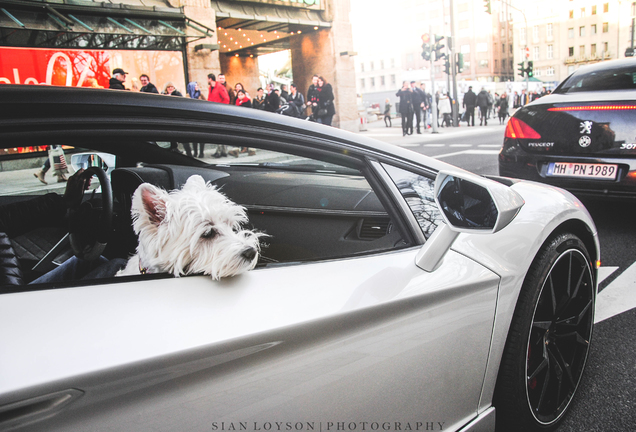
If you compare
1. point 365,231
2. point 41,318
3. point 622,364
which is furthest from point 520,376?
point 41,318

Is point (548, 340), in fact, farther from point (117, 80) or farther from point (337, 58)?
point (337, 58)

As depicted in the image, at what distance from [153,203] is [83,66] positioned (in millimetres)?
14515

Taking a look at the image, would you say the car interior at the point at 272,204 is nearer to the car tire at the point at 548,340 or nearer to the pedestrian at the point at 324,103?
the car tire at the point at 548,340

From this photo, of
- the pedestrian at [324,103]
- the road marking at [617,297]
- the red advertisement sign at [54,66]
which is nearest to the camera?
the road marking at [617,297]

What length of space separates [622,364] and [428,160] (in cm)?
159

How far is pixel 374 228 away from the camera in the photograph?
1.89 meters

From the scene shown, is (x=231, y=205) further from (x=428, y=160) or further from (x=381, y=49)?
(x=381, y=49)

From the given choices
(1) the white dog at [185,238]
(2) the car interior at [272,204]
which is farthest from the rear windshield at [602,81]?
(1) the white dog at [185,238]

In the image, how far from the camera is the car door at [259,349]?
0.92 m

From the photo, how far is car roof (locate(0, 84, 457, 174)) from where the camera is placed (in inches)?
41.8

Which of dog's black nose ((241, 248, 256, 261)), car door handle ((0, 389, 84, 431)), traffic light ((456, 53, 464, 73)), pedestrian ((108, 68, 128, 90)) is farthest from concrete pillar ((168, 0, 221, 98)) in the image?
car door handle ((0, 389, 84, 431))

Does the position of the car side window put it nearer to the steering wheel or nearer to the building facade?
the steering wheel

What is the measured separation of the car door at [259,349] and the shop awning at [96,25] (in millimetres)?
14132

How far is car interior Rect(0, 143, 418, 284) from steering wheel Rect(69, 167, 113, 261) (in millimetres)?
25
